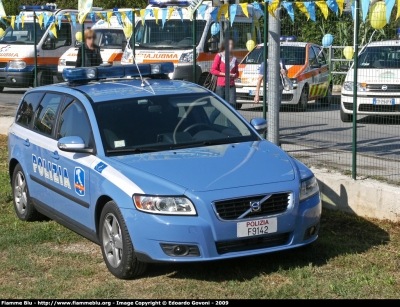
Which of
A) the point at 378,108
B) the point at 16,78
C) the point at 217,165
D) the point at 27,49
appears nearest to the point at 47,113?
the point at 217,165

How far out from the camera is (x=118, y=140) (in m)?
6.80

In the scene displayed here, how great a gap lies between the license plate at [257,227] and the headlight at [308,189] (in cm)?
39

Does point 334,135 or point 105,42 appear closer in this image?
point 334,135

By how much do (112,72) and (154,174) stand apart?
2.32m

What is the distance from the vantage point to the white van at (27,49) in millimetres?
20797

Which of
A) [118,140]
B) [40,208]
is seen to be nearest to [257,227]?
[118,140]

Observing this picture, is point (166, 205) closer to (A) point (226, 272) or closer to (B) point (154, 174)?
(B) point (154, 174)

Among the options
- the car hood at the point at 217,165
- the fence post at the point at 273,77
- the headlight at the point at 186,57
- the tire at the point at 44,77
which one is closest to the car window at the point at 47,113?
the car hood at the point at 217,165

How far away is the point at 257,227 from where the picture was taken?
5926 millimetres

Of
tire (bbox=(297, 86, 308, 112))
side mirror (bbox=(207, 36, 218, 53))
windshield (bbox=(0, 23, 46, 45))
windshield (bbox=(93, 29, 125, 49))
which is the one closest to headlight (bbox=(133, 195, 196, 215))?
tire (bbox=(297, 86, 308, 112))

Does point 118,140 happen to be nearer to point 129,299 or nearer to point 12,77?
point 129,299

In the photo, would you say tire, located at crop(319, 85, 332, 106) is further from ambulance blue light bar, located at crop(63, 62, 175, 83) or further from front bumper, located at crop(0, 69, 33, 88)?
front bumper, located at crop(0, 69, 33, 88)

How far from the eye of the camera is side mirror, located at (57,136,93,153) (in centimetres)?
668

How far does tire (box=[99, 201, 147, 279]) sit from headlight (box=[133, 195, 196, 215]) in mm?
262
